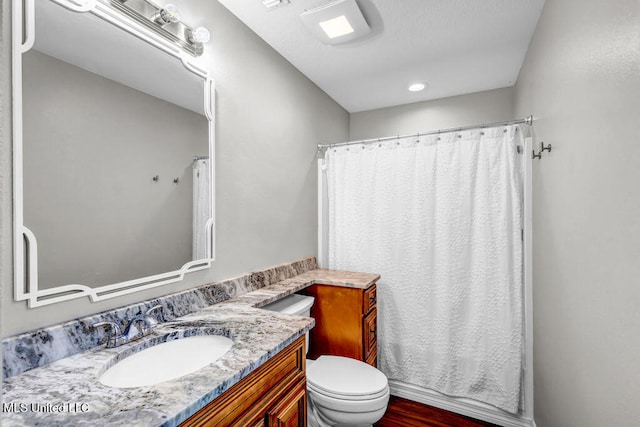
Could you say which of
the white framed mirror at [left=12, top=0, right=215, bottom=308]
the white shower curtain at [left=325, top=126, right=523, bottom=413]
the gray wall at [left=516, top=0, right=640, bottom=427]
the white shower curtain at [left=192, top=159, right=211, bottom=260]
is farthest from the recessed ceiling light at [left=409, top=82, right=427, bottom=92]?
the white shower curtain at [left=192, top=159, right=211, bottom=260]

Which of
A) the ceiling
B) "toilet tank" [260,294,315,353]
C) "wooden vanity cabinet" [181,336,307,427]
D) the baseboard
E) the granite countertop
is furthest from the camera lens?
the baseboard

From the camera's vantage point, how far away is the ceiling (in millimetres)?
1747

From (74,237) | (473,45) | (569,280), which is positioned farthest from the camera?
(473,45)

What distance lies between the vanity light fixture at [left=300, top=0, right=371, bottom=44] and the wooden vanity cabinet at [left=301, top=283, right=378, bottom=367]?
1538 mm

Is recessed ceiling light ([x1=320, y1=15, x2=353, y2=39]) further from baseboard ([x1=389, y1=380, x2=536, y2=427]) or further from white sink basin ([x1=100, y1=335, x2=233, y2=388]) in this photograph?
baseboard ([x1=389, y1=380, x2=536, y2=427])

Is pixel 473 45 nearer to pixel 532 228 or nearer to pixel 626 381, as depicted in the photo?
pixel 532 228

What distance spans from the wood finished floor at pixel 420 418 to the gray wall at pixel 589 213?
17.6 inches

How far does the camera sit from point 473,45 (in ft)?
6.90

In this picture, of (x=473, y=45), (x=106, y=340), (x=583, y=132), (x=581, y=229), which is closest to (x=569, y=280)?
(x=581, y=229)

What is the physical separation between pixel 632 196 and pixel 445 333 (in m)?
1.53

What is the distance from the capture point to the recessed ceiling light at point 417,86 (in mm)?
2684

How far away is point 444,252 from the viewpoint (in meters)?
2.19

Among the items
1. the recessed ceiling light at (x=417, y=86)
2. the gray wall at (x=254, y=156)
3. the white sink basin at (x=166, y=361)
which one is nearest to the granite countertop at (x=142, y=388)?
the white sink basin at (x=166, y=361)

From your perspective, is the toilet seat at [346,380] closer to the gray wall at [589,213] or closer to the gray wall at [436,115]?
the gray wall at [589,213]
